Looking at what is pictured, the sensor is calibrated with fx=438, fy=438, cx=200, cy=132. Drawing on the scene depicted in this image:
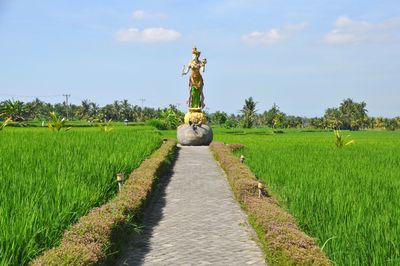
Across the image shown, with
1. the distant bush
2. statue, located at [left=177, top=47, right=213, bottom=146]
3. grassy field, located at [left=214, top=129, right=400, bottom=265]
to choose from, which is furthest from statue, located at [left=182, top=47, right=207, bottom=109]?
the distant bush

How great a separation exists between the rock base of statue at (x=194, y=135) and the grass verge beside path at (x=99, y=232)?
487 inches

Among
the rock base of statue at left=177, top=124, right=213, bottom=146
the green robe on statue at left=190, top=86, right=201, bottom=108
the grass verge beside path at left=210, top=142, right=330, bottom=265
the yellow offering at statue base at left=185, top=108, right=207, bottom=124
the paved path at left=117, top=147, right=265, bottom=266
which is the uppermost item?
the green robe on statue at left=190, top=86, right=201, bottom=108

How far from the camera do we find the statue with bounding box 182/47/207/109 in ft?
69.9

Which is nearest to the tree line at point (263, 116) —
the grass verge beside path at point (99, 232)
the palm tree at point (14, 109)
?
the palm tree at point (14, 109)

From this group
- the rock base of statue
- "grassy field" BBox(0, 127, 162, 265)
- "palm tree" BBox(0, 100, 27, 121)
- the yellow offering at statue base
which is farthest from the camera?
"palm tree" BBox(0, 100, 27, 121)

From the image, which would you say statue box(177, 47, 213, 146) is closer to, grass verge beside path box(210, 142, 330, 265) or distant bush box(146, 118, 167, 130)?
grass verge beside path box(210, 142, 330, 265)

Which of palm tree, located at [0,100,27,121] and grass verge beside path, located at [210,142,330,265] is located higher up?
palm tree, located at [0,100,27,121]

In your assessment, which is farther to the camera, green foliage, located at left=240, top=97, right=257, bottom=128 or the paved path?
green foliage, located at left=240, top=97, right=257, bottom=128

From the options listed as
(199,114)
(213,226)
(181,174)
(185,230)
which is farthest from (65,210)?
(199,114)

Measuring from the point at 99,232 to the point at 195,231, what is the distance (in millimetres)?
1816

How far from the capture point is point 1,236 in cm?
412

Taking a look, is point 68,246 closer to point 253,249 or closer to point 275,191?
point 253,249

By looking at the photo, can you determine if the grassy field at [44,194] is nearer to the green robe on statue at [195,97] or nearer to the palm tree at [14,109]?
the green robe on statue at [195,97]

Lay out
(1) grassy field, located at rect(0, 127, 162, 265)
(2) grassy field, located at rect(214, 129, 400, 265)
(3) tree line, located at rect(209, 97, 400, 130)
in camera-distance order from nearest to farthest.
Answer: (1) grassy field, located at rect(0, 127, 162, 265) < (2) grassy field, located at rect(214, 129, 400, 265) < (3) tree line, located at rect(209, 97, 400, 130)
